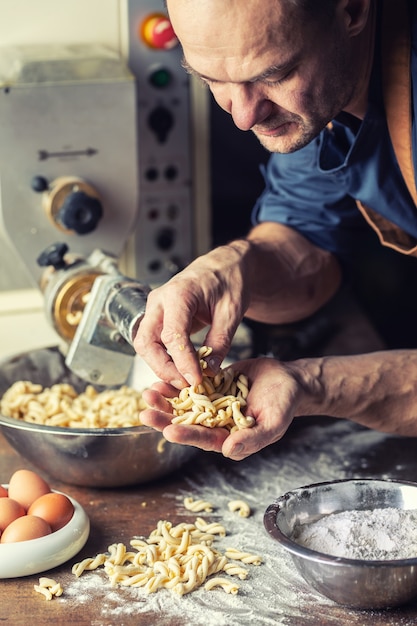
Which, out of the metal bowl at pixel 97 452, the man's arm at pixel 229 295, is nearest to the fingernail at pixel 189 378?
the man's arm at pixel 229 295

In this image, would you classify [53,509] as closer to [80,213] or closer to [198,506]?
[198,506]

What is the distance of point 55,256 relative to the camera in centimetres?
207

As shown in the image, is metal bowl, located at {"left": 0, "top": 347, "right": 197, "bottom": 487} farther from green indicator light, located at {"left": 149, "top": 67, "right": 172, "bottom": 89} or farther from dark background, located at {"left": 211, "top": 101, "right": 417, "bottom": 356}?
dark background, located at {"left": 211, "top": 101, "right": 417, "bottom": 356}

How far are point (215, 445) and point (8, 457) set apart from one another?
68 centimetres

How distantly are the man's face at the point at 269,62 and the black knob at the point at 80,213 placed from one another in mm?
565

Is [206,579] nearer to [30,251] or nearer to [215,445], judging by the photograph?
[215,445]

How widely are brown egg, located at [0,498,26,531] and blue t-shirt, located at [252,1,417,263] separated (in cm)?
92

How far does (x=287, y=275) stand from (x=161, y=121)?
0.54m

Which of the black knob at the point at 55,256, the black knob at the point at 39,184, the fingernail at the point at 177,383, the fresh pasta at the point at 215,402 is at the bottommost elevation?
the fresh pasta at the point at 215,402

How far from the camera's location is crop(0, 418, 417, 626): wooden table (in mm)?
1529

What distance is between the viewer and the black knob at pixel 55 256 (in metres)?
2.07

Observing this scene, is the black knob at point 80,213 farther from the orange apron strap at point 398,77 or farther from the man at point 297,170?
the orange apron strap at point 398,77

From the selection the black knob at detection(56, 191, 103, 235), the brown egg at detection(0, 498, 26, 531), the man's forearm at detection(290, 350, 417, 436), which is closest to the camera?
the brown egg at detection(0, 498, 26, 531)

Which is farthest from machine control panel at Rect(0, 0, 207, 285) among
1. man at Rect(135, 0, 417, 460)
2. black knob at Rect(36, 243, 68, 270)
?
man at Rect(135, 0, 417, 460)
